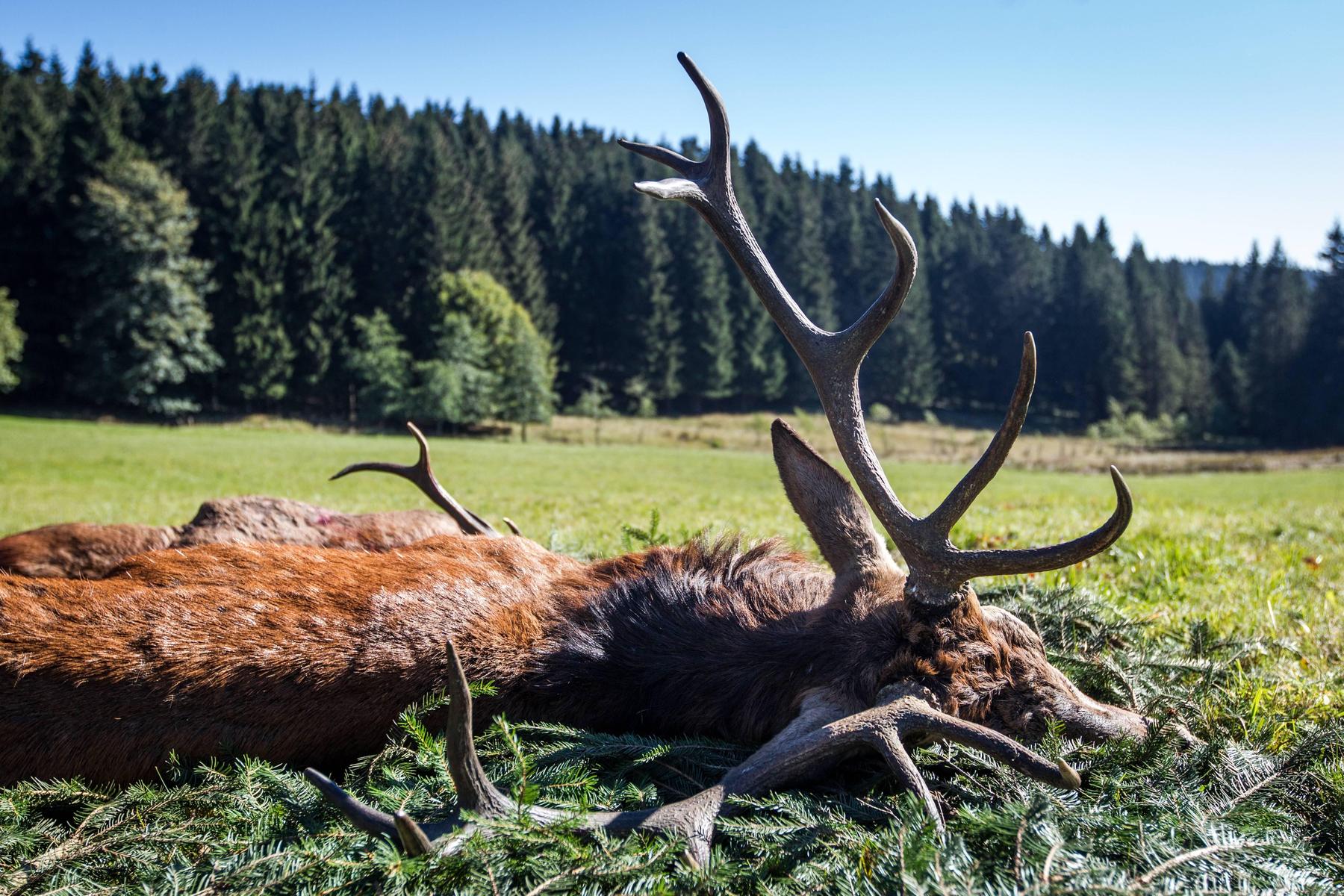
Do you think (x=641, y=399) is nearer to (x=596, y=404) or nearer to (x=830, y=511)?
(x=596, y=404)

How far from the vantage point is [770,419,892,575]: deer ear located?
10.8ft

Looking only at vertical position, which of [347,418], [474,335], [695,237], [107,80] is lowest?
[347,418]

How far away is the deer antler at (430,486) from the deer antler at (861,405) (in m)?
1.98

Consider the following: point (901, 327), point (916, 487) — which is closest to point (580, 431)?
point (916, 487)

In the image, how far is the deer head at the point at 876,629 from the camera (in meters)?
2.28

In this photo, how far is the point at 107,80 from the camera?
60.2 meters

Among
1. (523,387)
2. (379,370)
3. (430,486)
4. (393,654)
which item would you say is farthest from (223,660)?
(379,370)

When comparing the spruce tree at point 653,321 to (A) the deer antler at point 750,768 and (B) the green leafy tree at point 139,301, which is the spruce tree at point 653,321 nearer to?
(B) the green leafy tree at point 139,301

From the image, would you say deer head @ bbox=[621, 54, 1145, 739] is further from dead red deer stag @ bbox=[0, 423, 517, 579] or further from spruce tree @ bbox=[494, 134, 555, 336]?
spruce tree @ bbox=[494, 134, 555, 336]

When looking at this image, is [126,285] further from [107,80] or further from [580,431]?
[580,431]

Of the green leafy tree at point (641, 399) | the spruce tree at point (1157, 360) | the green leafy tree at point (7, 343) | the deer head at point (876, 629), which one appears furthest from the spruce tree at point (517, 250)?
the deer head at point (876, 629)

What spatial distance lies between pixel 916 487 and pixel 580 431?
Result: 32.3 meters

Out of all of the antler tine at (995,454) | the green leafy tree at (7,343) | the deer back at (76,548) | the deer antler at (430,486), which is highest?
the green leafy tree at (7,343)

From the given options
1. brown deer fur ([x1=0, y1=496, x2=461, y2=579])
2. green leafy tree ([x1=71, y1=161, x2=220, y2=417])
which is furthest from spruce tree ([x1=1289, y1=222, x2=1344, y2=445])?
brown deer fur ([x1=0, y1=496, x2=461, y2=579])
